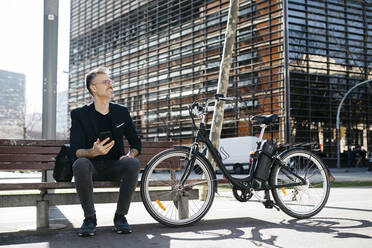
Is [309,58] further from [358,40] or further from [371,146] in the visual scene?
[371,146]

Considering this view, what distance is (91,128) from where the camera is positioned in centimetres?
416

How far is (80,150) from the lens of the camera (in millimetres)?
3973

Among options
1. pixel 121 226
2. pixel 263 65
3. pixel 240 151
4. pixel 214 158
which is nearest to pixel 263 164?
pixel 214 158

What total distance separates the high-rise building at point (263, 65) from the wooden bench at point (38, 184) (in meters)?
23.4

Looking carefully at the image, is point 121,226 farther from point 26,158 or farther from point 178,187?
point 26,158

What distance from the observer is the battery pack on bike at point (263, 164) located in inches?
183

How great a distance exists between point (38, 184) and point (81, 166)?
1.44 ft

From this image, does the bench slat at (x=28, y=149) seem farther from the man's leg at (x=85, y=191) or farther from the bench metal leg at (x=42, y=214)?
the man's leg at (x=85, y=191)

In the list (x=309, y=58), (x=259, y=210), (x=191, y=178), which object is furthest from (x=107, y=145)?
(x=309, y=58)

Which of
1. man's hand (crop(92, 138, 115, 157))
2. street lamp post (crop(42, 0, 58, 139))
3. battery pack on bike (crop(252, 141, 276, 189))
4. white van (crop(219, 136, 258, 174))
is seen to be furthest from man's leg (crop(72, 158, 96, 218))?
white van (crop(219, 136, 258, 174))

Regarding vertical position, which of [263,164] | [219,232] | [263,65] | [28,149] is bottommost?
[219,232]

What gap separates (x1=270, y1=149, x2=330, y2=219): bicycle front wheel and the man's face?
2.06m

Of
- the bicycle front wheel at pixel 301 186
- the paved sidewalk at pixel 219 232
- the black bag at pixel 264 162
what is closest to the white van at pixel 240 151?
the paved sidewalk at pixel 219 232

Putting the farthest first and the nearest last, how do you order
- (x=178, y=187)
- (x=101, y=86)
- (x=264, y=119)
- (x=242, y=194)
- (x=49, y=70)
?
(x=49, y=70), (x=264, y=119), (x=242, y=194), (x=178, y=187), (x=101, y=86)
